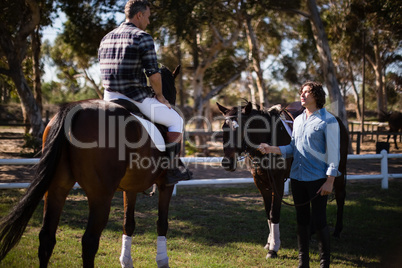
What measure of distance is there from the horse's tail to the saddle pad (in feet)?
2.74

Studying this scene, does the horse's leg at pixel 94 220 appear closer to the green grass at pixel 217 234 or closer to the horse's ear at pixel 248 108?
the green grass at pixel 217 234

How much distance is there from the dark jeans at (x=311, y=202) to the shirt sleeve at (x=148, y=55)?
7.20ft

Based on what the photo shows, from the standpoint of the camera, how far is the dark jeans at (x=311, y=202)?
416 centimetres

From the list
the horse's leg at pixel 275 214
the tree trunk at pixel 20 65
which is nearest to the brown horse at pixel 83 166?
the horse's leg at pixel 275 214

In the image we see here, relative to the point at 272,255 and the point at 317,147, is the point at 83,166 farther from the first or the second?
the point at 272,255

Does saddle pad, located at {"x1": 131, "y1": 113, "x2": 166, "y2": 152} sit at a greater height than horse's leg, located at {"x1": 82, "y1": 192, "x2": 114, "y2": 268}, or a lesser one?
greater

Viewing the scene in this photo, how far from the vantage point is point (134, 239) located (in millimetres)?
5793

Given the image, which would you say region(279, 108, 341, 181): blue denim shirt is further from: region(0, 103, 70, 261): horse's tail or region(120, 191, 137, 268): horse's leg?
region(0, 103, 70, 261): horse's tail

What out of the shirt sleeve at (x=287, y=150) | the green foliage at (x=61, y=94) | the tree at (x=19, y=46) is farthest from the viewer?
the green foliage at (x=61, y=94)

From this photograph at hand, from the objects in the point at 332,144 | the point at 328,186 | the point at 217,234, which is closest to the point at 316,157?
the point at 332,144

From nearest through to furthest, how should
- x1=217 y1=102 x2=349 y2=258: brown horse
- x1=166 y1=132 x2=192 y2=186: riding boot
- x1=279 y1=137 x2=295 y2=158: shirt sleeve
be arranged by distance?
x1=166 y1=132 x2=192 y2=186: riding boot, x1=279 y1=137 x2=295 y2=158: shirt sleeve, x1=217 y1=102 x2=349 y2=258: brown horse

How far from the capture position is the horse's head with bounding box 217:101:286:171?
4762 millimetres

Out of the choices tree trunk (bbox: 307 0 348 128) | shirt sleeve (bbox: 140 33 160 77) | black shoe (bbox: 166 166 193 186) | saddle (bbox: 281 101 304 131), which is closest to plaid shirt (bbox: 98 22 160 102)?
shirt sleeve (bbox: 140 33 160 77)

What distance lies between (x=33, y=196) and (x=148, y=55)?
5.74ft
